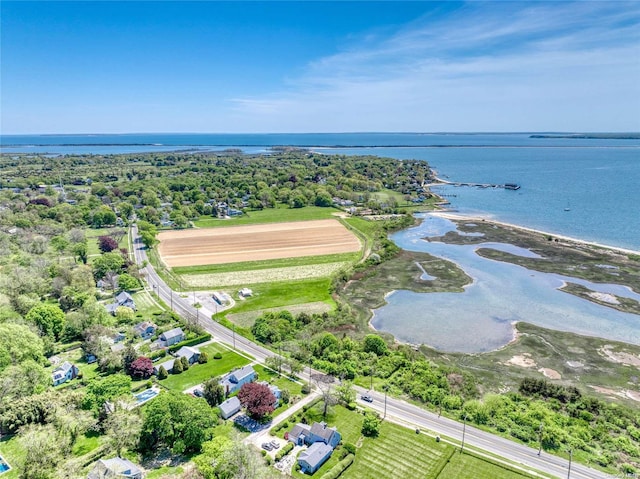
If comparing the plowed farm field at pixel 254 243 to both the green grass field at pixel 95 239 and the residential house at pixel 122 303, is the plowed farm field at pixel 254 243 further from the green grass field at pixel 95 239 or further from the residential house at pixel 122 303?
the residential house at pixel 122 303

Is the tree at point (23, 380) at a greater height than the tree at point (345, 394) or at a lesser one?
greater

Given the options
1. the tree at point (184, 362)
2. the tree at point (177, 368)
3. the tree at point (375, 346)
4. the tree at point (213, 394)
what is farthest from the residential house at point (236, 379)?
the tree at point (375, 346)

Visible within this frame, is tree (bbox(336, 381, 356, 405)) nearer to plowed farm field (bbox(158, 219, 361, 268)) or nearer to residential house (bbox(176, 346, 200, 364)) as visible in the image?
residential house (bbox(176, 346, 200, 364))

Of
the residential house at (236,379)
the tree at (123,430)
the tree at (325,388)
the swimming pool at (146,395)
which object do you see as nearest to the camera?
the tree at (123,430)

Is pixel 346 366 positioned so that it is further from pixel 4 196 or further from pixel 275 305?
pixel 4 196

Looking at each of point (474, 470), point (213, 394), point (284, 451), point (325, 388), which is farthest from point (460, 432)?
point (213, 394)

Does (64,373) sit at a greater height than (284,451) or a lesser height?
greater

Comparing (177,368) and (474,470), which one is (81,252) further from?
(474,470)
